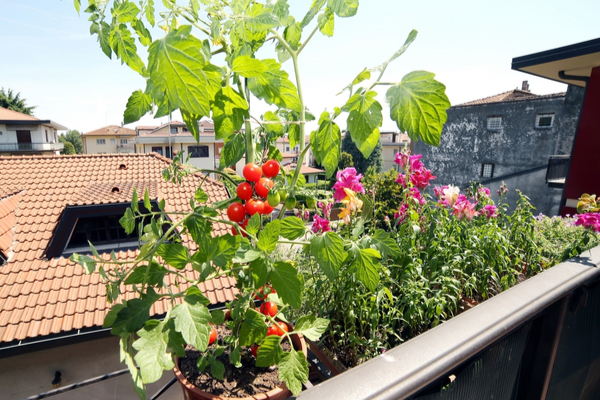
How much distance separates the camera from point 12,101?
32750 millimetres

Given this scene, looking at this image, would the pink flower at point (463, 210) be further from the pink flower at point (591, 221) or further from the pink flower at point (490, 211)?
the pink flower at point (591, 221)

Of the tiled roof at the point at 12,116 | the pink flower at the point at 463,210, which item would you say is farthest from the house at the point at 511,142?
the tiled roof at the point at 12,116

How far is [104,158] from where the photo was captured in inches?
383

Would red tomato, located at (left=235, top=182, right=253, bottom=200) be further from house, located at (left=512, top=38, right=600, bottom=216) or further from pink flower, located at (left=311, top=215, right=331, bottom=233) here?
house, located at (left=512, top=38, right=600, bottom=216)

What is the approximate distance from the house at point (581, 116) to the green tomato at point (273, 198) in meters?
6.68

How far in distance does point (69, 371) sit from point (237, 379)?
6903 millimetres

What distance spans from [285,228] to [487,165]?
17222mm

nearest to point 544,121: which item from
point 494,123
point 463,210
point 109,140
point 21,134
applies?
point 494,123

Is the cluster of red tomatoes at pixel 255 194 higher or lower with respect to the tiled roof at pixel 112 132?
higher

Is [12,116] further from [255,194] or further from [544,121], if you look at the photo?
[544,121]

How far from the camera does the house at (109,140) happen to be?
150 feet

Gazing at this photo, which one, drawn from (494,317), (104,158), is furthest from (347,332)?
(104,158)

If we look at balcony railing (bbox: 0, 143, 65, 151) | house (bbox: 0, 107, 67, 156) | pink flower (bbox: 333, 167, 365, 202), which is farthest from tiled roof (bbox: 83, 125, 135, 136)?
pink flower (bbox: 333, 167, 365, 202)

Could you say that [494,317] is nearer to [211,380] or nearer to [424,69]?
[424,69]
